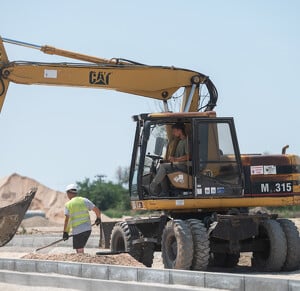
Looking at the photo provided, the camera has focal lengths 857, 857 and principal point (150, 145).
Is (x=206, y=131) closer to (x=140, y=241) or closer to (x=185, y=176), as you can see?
(x=185, y=176)

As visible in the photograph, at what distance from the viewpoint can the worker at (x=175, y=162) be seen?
50.4 ft

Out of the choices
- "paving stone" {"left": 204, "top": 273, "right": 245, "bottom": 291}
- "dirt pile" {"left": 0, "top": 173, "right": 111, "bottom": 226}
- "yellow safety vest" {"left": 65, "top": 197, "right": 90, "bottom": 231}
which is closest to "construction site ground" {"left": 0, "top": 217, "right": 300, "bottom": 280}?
"yellow safety vest" {"left": 65, "top": 197, "right": 90, "bottom": 231}

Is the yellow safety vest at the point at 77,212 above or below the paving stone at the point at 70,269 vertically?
above

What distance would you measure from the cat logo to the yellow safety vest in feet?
12.5

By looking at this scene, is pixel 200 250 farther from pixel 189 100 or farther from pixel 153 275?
pixel 189 100

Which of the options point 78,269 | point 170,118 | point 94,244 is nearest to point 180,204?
point 170,118

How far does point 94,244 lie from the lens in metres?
22.9

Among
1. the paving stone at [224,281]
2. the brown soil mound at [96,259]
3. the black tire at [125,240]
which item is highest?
the black tire at [125,240]

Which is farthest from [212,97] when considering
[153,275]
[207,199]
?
[153,275]

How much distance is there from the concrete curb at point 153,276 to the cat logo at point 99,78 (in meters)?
5.39

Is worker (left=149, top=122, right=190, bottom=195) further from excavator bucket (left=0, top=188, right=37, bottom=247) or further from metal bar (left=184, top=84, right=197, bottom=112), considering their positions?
excavator bucket (left=0, top=188, right=37, bottom=247)

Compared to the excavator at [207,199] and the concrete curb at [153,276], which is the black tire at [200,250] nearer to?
the excavator at [207,199]

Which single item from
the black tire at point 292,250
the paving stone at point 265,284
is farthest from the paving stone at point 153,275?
the black tire at point 292,250

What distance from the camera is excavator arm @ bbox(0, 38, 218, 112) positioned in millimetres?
18078
